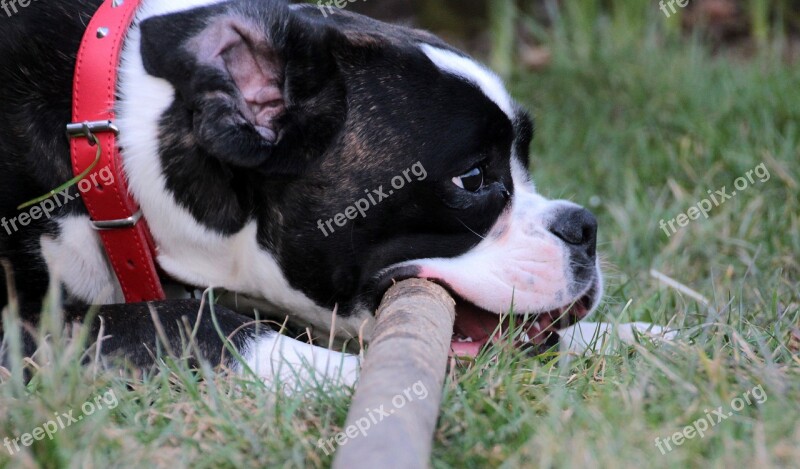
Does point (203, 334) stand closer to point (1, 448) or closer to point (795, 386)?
point (1, 448)

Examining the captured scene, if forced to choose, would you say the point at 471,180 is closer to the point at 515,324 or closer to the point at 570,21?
the point at 515,324

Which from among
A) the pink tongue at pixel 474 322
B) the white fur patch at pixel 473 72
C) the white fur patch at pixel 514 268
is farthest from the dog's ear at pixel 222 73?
the pink tongue at pixel 474 322

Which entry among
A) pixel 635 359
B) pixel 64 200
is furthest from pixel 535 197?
pixel 64 200

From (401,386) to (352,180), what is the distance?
89cm

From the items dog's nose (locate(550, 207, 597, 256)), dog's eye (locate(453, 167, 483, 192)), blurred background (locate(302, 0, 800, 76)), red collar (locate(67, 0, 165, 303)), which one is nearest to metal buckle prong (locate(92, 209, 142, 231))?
red collar (locate(67, 0, 165, 303))

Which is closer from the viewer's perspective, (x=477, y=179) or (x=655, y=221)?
(x=477, y=179)

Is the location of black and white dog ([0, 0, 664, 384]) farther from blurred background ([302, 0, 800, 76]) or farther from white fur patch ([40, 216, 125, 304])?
blurred background ([302, 0, 800, 76])

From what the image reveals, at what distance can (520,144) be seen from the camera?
9.62 feet

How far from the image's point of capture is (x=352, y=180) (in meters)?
2.68

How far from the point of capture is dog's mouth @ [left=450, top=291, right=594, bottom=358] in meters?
2.71

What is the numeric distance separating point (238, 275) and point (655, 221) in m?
1.91

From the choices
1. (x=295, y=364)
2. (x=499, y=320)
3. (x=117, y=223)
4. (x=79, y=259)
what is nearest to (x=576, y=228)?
(x=499, y=320)

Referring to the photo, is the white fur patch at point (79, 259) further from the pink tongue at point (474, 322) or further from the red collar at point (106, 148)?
the pink tongue at point (474, 322)

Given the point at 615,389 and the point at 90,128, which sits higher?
the point at 90,128
